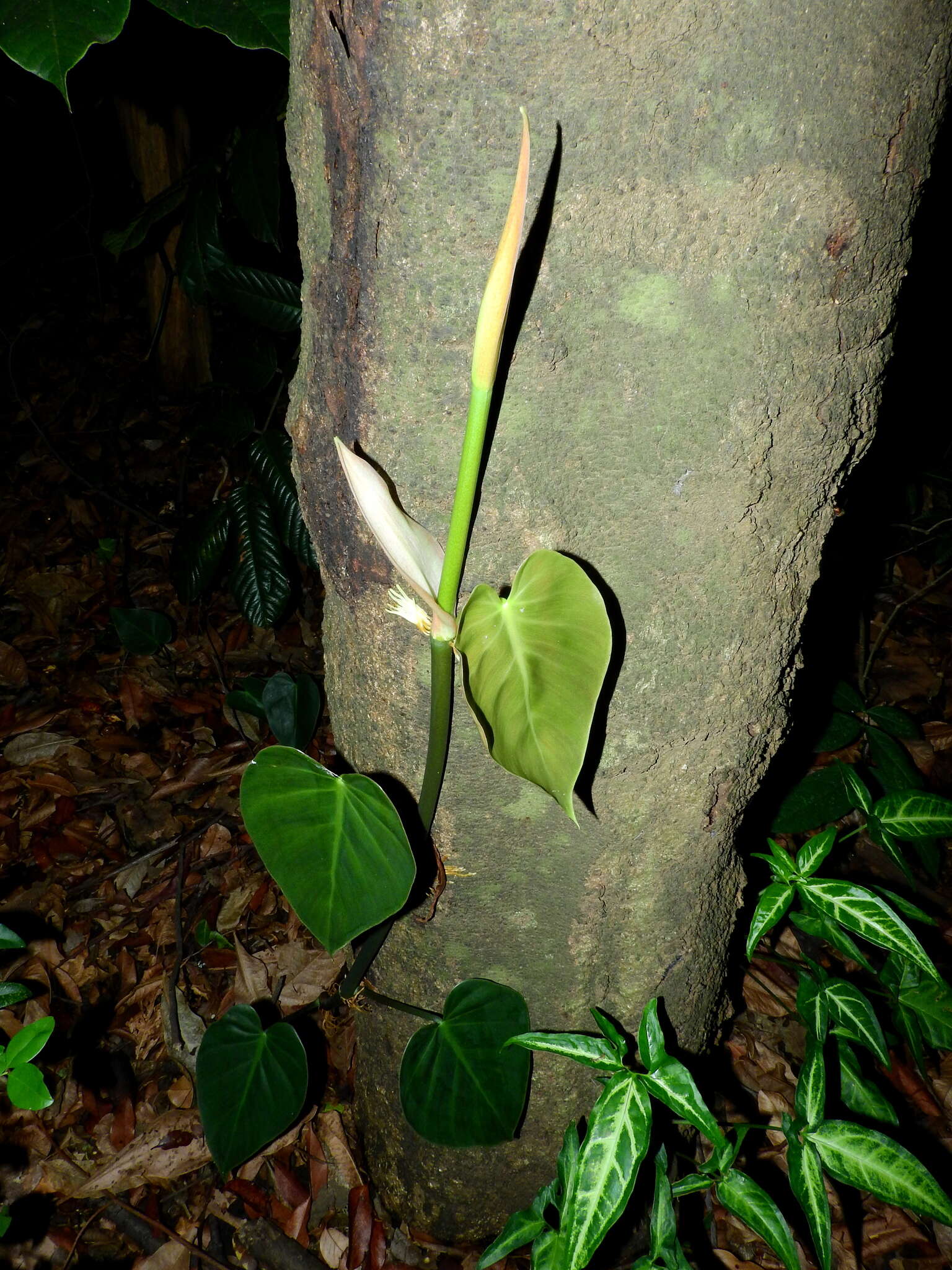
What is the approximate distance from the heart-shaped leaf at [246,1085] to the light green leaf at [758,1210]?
41cm

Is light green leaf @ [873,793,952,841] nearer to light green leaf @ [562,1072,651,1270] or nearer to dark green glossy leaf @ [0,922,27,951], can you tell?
light green leaf @ [562,1072,651,1270]

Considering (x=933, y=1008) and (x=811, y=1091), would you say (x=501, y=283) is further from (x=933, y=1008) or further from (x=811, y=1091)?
(x=933, y=1008)

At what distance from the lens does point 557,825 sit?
72 centimetres

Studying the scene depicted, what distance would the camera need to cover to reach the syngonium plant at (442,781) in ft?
1.68

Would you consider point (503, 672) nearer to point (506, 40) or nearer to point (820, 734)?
point (506, 40)

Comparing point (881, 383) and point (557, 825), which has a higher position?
point (881, 383)

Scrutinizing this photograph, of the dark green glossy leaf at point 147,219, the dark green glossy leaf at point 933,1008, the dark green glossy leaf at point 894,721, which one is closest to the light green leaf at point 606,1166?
the dark green glossy leaf at point 933,1008

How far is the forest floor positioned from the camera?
1119mm

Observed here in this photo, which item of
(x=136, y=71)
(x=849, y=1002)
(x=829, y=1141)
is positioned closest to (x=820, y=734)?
(x=849, y=1002)

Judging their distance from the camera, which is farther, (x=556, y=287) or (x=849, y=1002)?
(x=849, y=1002)

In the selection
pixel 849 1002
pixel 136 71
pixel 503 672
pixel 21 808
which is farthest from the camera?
pixel 21 808

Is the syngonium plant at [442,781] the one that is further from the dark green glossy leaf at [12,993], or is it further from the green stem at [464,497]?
the dark green glossy leaf at [12,993]

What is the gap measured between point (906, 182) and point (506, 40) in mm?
276

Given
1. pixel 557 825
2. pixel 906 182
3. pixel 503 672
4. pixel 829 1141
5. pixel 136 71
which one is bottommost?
pixel 829 1141
